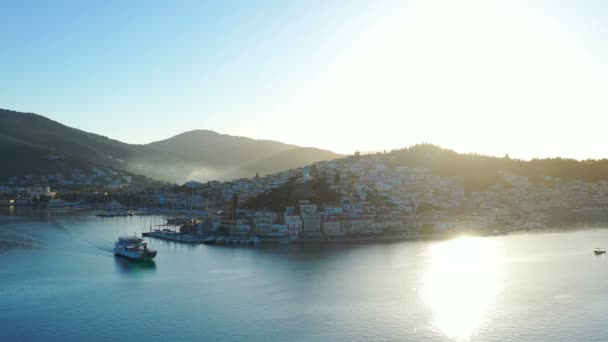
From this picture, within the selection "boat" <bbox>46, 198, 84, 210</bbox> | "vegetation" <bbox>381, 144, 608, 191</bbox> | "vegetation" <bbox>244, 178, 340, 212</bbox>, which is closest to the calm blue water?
"vegetation" <bbox>244, 178, 340, 212</bbox>

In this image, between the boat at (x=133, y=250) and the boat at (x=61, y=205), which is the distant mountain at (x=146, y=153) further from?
the boat at (x=133, y=250)

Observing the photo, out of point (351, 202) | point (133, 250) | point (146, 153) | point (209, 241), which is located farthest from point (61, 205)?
point (146, 153)

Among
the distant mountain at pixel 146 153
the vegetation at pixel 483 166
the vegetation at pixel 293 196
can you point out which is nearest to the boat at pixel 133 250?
the vegetation at pixel 293 196

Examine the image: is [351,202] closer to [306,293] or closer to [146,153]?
[306,293]

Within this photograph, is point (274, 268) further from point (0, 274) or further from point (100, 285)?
point (0, 274)

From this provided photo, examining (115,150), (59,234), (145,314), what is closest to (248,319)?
(145,314)

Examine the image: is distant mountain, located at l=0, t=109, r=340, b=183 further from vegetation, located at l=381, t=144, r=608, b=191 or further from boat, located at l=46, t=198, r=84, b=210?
vegetation, located at l=381, t=144, r=608, b=191
